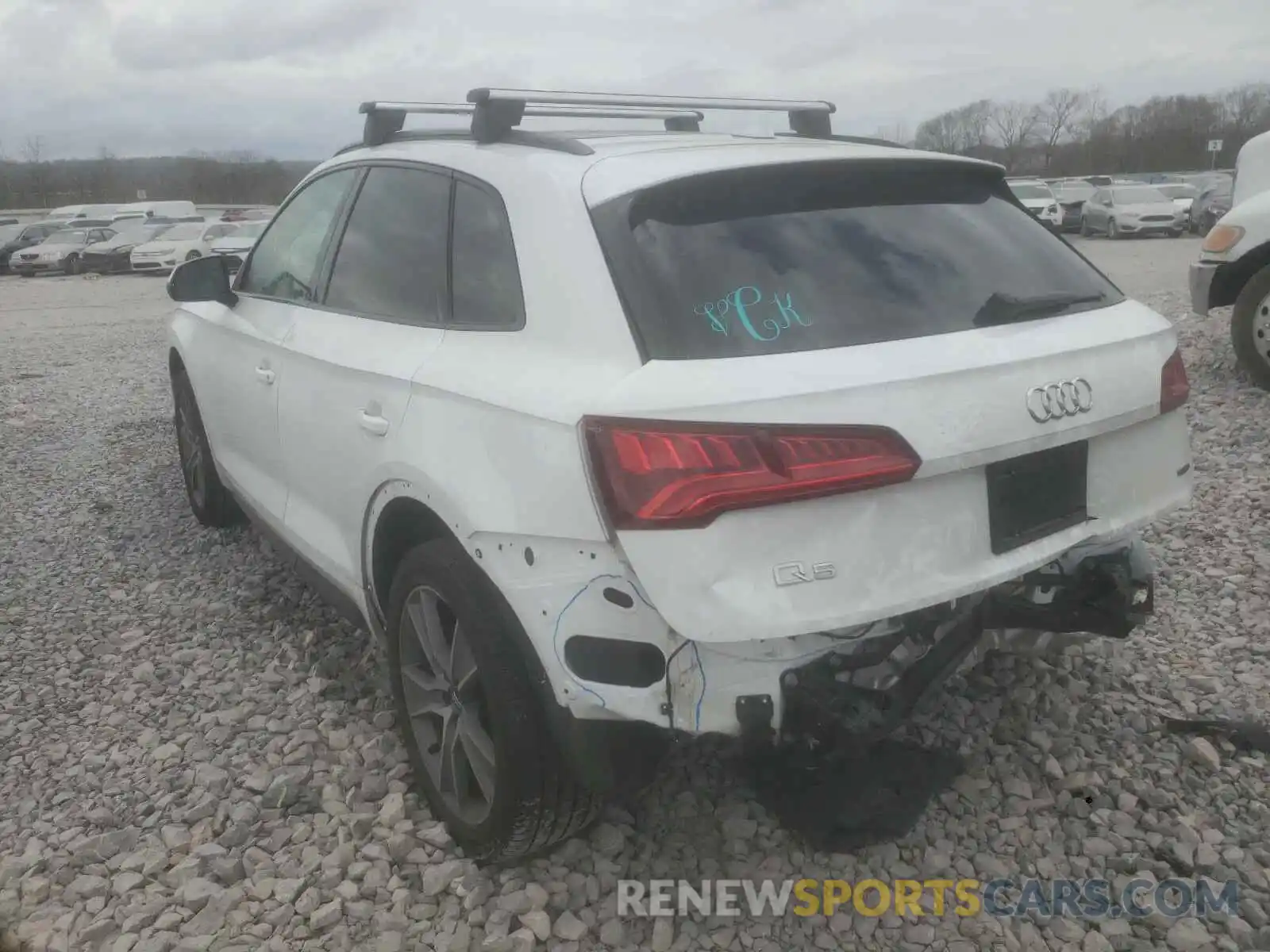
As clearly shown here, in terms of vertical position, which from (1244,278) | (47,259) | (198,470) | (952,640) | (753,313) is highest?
(753,313)

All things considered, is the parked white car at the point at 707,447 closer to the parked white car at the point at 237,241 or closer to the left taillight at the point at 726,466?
the left taillight at the point at 726,466

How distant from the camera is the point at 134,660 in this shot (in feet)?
12.8

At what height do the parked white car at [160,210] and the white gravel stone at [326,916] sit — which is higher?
the parked white car at [160,210]

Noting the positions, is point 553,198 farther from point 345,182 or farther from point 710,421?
point 345,182

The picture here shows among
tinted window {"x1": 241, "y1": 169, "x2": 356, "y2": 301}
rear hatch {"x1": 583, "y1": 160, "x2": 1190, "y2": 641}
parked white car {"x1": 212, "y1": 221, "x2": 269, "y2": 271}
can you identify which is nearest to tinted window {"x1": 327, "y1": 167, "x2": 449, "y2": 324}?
tinted window {"x1": 241, "y1": 169, "x2": 356, "y2": 301}

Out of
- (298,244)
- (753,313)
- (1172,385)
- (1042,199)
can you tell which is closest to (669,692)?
(753,313)

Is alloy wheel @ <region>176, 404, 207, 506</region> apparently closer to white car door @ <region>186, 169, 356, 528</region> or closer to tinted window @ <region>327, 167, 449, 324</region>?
white car door @ <region>186, 169, 356, 528</region>

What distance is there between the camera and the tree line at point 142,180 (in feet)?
203

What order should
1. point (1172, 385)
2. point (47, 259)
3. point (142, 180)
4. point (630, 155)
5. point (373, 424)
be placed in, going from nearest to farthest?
point (630, 155), point (1172, 385), point (373, 424), point (47, 259), point (142, 180)

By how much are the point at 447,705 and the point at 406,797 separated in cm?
46

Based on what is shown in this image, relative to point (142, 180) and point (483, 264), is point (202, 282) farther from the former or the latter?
point (142, 180)

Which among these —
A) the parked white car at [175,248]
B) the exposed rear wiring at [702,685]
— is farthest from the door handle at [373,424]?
the parked white car at [175,248]

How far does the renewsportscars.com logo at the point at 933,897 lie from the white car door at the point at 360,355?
1.23 meters

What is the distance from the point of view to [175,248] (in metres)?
26.5
